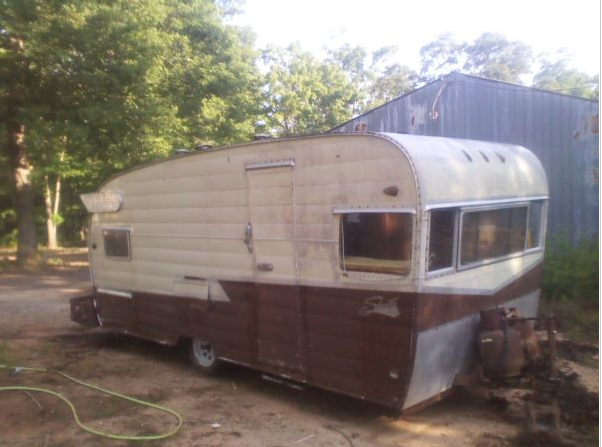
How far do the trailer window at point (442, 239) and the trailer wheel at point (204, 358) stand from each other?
3.22 meters

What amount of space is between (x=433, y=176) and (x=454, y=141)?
1088mm

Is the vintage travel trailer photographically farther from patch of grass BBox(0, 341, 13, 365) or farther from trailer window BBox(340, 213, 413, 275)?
patch of grass BBox(0, 341, 13, 365)

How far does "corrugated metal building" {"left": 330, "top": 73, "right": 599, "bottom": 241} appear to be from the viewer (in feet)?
32.5

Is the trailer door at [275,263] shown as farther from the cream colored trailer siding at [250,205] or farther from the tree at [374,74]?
the tree at [374,74]

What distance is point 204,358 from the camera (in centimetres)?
700

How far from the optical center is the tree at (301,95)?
2597 cm

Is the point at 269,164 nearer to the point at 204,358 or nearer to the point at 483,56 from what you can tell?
the point at 204,358

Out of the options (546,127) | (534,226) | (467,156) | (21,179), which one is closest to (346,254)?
(467,156)

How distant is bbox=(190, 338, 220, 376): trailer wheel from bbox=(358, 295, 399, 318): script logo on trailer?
2548 millimetres

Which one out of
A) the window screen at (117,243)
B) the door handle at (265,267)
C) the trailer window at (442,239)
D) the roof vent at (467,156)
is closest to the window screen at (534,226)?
the roof vent at (467,156)

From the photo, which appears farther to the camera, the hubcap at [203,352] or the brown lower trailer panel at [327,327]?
the hubcap at [203,352]

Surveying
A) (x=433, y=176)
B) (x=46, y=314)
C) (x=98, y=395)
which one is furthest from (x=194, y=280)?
(x=46, y=314)

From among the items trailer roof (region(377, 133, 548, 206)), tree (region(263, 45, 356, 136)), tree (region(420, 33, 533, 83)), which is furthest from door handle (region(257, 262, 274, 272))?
tree (region(420, 33, 533, 83))

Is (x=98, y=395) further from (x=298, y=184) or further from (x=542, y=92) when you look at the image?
(x=542, y=92)
